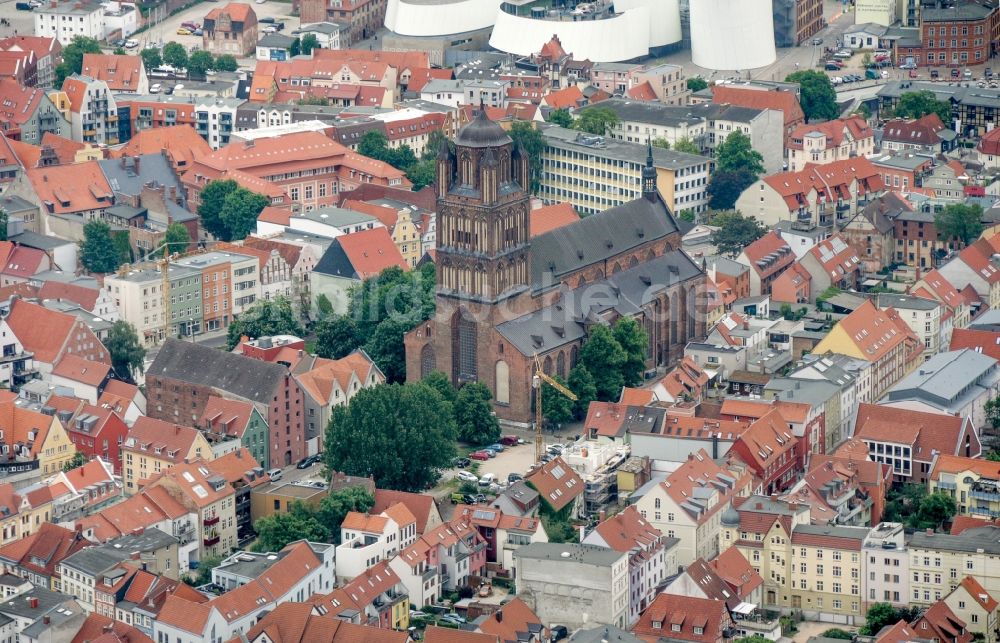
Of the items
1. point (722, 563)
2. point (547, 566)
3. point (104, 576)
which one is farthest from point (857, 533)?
point (104, 576)

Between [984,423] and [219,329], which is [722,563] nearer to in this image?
[984,423]

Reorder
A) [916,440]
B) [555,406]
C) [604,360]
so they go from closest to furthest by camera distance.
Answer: [916,440]
[555,406]
[604,360]

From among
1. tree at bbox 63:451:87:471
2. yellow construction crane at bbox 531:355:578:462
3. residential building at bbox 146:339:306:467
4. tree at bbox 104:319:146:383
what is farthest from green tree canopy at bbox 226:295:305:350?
tree at bbox 63:451:87:471

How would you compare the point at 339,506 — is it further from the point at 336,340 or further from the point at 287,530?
the point at 336,340

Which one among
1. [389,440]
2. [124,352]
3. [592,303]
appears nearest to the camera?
[389,440]

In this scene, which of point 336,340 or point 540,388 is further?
point 336,340

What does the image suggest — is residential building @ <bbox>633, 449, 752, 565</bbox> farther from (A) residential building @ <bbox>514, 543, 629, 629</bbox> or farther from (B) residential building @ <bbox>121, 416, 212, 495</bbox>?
(B) residential building @ <bbox>121, 416, 212, 495</bbox>

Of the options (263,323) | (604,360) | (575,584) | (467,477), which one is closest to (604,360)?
(604,360)
